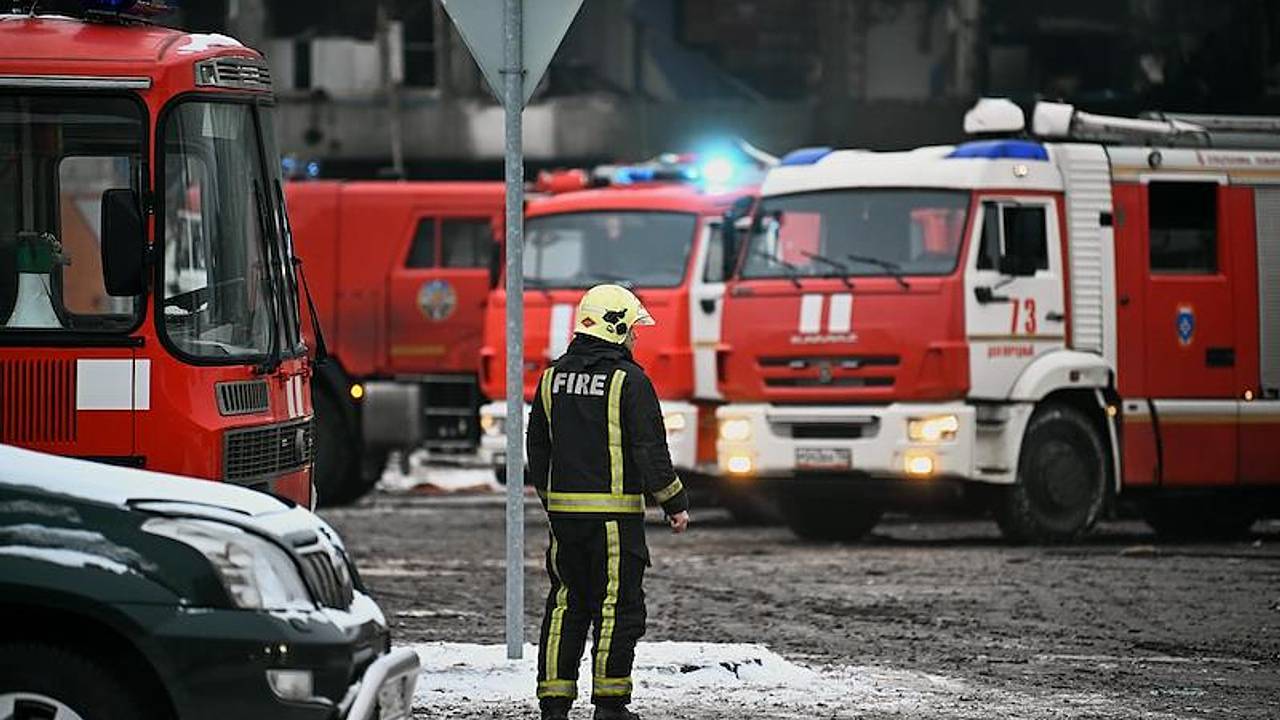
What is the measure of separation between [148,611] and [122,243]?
3729 mm

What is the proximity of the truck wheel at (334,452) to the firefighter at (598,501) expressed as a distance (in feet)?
44.5

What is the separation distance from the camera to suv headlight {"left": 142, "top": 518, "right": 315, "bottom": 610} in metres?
7.48

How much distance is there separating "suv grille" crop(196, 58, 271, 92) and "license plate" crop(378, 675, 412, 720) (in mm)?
4112

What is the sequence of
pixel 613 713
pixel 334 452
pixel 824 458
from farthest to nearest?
pixel 334 452 → pixel 824 458 → pixel 613 713

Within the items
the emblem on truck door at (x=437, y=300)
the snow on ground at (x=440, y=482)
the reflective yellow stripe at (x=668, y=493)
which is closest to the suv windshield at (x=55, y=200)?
the reflective yellow stripe at (x=668, y=493)

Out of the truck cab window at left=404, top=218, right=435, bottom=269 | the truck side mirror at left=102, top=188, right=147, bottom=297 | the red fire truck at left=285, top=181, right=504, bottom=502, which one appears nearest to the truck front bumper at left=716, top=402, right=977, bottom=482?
the red fire truck at left=285, top=181, right=504, bottom=502

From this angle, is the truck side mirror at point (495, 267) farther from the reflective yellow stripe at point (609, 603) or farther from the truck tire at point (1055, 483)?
the reflective yellow stripe at point (609, 603)

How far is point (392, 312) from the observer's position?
80.8 feet

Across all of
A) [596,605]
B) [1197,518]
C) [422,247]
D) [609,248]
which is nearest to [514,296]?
[596,605]

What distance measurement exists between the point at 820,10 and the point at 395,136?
21.2 ft

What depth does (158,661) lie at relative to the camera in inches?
290

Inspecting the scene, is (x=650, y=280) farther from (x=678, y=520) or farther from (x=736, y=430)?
(x=678, y=520)

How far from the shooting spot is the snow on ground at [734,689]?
1100 cm

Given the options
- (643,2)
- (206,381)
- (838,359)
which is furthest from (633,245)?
(643,2)
